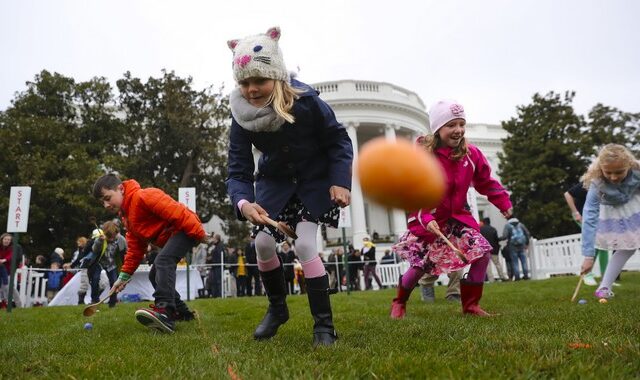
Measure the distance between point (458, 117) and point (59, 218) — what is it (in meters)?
24.1

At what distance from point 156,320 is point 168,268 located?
20.8 inches

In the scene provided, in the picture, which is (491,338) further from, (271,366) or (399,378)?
(271,366)

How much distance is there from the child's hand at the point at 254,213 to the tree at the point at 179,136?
88.1ft

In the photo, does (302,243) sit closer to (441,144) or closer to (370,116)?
(441,144)

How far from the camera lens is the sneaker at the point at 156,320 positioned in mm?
3986

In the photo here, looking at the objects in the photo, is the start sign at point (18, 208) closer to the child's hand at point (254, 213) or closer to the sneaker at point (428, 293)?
the sneaker at point (428, 293)

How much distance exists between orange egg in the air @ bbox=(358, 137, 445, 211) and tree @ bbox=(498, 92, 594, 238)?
1299 inches

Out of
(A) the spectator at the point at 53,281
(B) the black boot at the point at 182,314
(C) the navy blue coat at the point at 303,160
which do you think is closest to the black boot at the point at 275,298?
(C) the navy blue coat at the point at 303,160

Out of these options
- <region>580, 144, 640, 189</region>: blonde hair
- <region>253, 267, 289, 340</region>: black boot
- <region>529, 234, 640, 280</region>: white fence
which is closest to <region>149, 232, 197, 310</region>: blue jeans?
<region>253, 267, 289, 340</region>: black boot

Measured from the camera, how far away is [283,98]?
315 centimetres

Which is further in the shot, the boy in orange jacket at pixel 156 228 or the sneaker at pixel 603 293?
the sneaker at pixel 603 293

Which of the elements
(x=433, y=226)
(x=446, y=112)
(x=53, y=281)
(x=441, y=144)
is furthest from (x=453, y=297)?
(x=53, y=281)

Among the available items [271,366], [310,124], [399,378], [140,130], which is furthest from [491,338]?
[140,130]

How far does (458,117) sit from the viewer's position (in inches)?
147
